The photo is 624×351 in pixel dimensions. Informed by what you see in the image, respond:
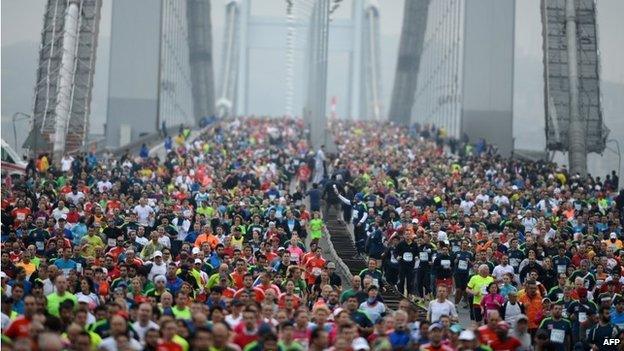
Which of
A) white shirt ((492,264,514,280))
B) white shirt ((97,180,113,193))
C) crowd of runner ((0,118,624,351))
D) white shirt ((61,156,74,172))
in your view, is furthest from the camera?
white shirt ((61,156,74,172))

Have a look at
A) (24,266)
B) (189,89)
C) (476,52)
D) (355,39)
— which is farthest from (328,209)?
(355,39)

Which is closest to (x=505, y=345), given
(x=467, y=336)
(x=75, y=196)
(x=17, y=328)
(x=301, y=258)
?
(x=467, y=336)

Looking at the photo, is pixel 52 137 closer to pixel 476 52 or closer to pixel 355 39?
pixel 476 52

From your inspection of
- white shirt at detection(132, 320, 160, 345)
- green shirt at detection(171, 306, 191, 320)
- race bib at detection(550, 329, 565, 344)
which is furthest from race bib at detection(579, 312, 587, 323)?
white shirt at detection(132, 320, 160, 345)

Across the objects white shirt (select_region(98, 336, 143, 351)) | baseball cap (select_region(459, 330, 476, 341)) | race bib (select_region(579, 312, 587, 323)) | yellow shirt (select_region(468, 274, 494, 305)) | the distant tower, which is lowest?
race bib (select_region(579, 312, 587, 323))

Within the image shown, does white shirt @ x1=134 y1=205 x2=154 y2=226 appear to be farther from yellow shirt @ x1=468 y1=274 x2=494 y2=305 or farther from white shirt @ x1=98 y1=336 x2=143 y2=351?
white shirt @ x1=98 y1=336 x2=143 y2=351

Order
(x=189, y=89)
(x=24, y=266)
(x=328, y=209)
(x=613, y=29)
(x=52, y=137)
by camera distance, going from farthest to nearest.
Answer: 1. (x=189, y=89)
2. (x=613, y=29)
3. (x=52, y=137)
4. (x=328, y=209)
5. (x=24, y=266)

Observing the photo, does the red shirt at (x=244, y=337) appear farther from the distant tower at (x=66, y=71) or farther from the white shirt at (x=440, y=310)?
the distant tower at (x=66, y=71)
